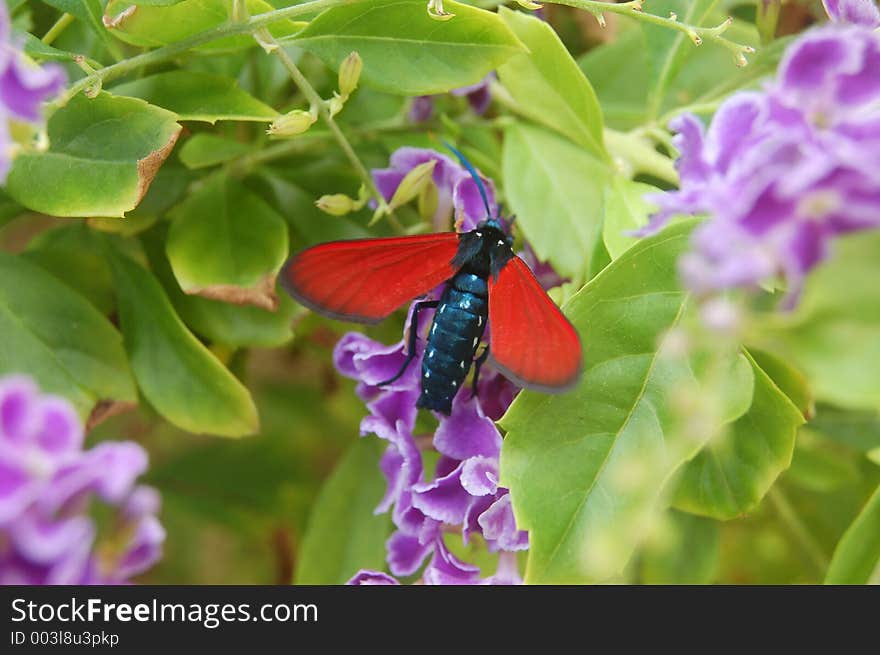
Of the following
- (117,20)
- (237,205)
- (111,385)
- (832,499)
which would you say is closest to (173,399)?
(111,385)

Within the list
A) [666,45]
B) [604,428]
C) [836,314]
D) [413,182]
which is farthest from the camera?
[666,45]

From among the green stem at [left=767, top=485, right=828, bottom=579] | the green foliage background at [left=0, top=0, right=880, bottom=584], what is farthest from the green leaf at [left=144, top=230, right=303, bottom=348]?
the green stem at [left=767, top=485, right=828, bottom=579]

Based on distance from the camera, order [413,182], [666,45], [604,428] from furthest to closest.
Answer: [666,45]
[413,182]
[604,428]

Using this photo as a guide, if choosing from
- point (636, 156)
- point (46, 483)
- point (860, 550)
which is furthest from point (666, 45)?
point (46, 483)

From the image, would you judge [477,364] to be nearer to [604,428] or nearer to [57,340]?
[604,428]

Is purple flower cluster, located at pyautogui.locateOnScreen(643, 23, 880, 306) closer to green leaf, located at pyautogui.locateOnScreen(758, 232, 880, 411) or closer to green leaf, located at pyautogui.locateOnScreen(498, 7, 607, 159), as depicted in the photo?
green leaf, located at pyautogui.locateOnScreen(758, 232, 880, 411)

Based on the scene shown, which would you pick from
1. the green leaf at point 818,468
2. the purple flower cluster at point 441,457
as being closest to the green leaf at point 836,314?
the purple flower cluster at point 441,457
